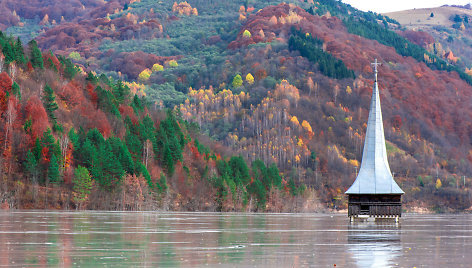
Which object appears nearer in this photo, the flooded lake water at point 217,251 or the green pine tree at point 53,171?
the flooded lake water at point 217,251

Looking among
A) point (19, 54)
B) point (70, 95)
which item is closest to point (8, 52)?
point (19, 54)

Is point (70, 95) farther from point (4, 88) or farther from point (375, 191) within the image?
point (375, 191)

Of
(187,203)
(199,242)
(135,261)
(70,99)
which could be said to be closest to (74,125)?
(70,99)

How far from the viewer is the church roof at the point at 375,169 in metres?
65.4

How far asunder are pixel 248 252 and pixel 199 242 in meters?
5.32

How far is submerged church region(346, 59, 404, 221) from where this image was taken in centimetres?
6525

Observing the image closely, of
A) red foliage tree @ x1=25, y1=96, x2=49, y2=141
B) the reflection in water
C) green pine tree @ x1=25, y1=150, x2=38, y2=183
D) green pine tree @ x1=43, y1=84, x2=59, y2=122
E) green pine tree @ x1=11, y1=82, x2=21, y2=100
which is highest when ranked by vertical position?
green pine tree @ x1=11, y1=82, x2=21, y2=100

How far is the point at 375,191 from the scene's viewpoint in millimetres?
65188

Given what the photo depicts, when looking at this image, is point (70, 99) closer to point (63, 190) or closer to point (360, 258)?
point (63, 190)

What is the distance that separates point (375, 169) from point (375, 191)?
7.65 feet

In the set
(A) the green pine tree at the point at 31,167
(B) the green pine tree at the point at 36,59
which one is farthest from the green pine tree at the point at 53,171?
(B) the green pine tree at the point at 36,59

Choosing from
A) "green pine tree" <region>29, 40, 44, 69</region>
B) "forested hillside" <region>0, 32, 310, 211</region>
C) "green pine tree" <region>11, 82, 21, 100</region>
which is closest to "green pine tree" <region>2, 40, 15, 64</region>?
"forested hillside" <region>0, 32, 310, 211</region>

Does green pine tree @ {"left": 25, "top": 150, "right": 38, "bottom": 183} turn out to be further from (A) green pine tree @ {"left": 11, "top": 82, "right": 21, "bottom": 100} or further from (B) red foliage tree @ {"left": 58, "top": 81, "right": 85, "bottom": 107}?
(B) red foliage tree @ {"left": 58, "top": 81, "right": 85, "bottom": 107}

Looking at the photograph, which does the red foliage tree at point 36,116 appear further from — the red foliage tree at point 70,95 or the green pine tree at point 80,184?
the red foliage tree at point 70,95
